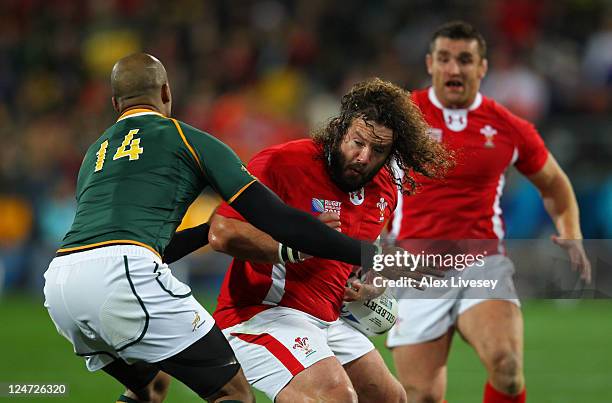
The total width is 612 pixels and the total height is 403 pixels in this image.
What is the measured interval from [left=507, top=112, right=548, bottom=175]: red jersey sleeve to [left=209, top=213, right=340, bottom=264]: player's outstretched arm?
2414 millimetres

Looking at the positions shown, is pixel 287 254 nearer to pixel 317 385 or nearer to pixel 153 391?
pixel 317 385

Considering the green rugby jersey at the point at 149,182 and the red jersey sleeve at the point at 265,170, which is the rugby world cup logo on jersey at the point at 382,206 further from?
the green rugby jersey at the point at 149,182

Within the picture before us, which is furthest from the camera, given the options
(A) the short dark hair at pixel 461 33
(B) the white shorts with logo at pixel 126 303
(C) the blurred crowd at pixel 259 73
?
(C) the blurred crowd at pixel 259 73

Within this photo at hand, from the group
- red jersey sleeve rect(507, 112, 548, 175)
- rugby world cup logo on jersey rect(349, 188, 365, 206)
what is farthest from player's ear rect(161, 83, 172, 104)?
red jersey sleeve rect(507, 112, 548, 175)

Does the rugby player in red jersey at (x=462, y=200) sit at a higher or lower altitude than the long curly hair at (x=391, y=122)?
lower

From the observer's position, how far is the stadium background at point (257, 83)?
1454 centimetres

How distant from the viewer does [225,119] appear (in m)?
15.6

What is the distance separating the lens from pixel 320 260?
17.9ft

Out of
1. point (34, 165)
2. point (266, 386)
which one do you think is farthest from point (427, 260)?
point (34, 165)

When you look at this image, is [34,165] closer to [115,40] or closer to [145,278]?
[115,40]

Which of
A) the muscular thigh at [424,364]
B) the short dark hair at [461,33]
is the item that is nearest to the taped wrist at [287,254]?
the muscular thigh at [424,364]

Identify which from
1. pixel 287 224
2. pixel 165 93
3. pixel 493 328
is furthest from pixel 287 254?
pixel 493 328

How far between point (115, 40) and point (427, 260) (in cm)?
1391

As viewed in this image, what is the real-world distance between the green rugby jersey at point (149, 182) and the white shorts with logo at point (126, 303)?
87mm
